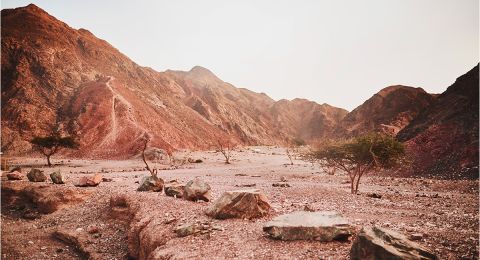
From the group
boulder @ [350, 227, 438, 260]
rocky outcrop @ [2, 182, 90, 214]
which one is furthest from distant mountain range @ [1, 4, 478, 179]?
rocky outcrop @ [2, 182, 90, 214]

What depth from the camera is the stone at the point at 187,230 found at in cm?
916

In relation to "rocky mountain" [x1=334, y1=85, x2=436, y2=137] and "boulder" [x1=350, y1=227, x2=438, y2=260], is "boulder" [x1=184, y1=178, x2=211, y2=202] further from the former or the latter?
"rocky mountain" [x1=334, y1=85, x2=436, y2=137]

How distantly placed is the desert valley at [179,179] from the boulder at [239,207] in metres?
0.04

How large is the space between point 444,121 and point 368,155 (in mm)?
20276

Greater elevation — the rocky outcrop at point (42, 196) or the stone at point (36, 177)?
the stone at point (36, 177)

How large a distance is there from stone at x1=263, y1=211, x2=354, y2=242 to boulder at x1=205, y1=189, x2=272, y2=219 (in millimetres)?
2042

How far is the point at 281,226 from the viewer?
26.7ft

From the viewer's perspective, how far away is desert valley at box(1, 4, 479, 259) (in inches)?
323

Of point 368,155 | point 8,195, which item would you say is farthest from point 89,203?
point 368,155

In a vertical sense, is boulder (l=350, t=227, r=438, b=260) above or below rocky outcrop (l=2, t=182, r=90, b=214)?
above

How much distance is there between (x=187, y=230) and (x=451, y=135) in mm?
33346

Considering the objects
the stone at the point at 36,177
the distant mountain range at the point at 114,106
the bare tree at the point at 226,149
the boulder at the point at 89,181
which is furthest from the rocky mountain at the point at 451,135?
the stone at the point at 36,177

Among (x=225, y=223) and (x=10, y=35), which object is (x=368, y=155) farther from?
(x=10, y=35)

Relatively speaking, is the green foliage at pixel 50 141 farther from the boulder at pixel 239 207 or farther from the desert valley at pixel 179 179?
the boulder at pixel 239 207
